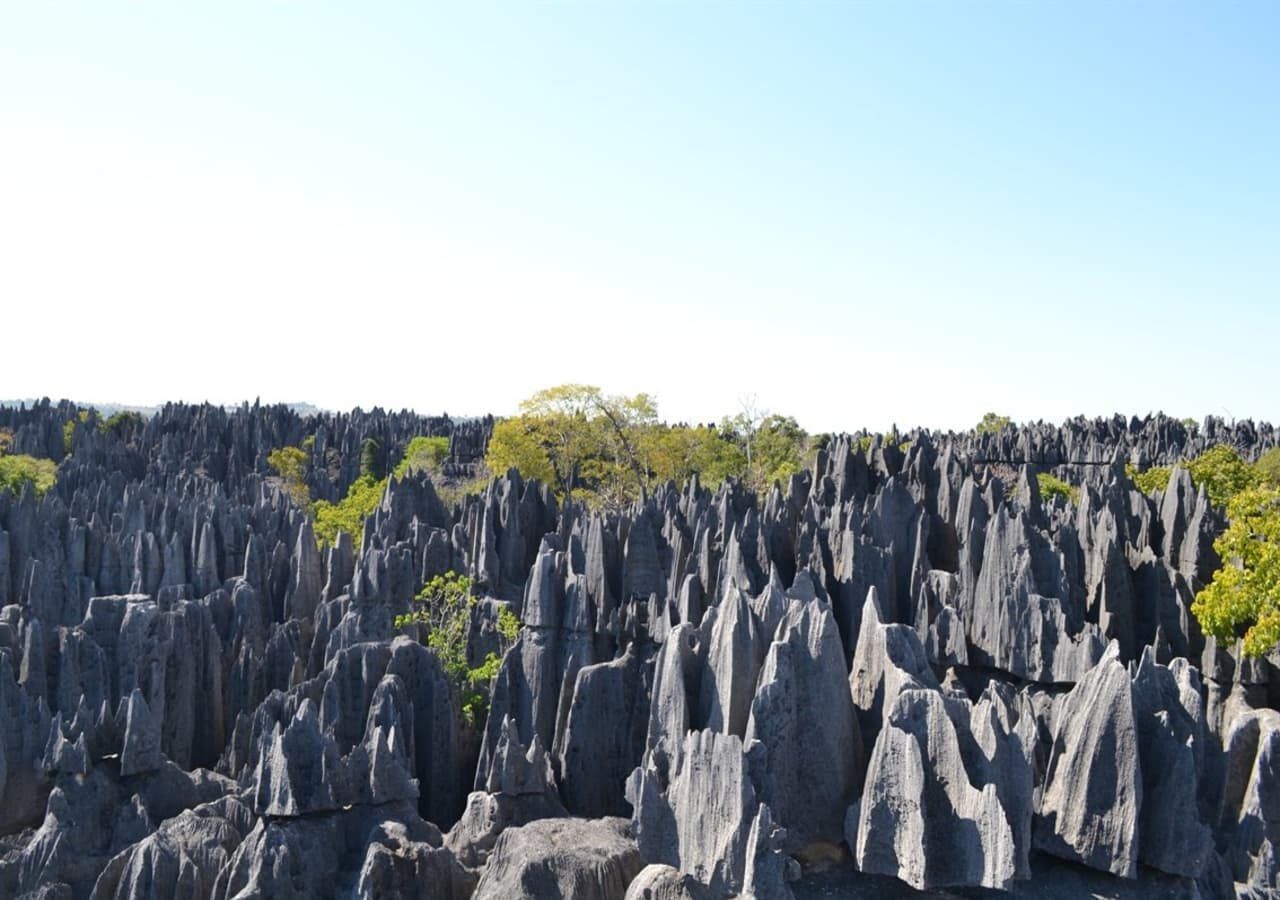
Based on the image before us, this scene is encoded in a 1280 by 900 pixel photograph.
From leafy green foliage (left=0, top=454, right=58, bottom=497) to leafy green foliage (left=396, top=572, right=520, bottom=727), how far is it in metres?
33.1

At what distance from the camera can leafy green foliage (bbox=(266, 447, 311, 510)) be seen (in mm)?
57688

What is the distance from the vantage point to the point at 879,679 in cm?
1309

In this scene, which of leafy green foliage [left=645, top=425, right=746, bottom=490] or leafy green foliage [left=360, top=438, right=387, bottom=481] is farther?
leafy green foliage [left=360, top=438, right=387, bottom=481]

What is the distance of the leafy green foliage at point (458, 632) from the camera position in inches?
875

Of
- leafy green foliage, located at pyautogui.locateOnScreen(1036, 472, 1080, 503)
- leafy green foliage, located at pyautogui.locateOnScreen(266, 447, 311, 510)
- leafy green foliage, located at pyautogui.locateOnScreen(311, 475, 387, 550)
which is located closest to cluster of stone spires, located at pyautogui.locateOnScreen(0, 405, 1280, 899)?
leafy green foliage, located at pyautogui.locateOnScreen(1036, 472, 1080, 503)

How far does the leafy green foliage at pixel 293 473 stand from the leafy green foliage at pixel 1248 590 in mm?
45935

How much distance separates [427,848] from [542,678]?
24.3ft

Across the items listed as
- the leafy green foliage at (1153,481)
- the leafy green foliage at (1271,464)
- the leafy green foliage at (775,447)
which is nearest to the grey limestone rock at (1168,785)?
the leafy green foliage at (1153,481)

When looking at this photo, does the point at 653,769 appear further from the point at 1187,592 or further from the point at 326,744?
the point at 1187,592

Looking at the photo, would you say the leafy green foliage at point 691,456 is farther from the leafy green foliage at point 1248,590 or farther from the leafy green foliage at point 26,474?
the leafy green foliage at point 1248,590

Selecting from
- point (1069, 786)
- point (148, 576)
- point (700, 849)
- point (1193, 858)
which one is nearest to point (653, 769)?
point (700, 849)

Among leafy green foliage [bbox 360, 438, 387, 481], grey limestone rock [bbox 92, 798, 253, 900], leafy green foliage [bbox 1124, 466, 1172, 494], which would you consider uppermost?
leafy green foliage [bbox 1124, 466, 1172, 494]

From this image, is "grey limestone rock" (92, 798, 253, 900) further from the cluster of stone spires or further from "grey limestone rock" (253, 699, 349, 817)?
"grey limestone rock" (253, 699, 349, 817)

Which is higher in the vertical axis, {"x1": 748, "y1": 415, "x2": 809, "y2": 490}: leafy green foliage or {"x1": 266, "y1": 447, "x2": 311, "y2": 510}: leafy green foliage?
{"x1": 748, "y1": 415, "x2": 809, "y2": 490}: leafy green foliage
